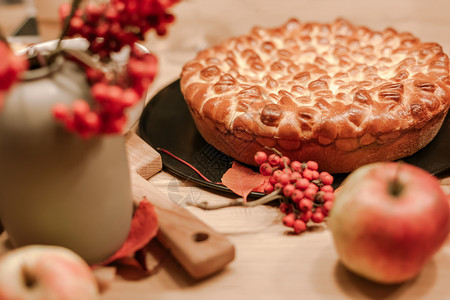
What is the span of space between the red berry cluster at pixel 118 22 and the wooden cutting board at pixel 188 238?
252mm

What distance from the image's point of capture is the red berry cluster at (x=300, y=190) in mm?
700

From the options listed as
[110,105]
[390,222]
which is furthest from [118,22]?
[390,222]

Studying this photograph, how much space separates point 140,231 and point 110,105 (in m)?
0.25

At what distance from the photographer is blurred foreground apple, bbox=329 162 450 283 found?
1.76 feet

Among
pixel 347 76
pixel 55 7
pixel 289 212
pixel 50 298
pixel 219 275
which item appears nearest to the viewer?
pixel 50 298

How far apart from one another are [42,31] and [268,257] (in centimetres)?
124

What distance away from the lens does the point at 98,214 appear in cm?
58

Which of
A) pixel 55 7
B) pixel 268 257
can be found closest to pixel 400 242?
pixel 268 257

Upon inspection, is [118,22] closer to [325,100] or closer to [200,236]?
[200,236]

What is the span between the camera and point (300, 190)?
0.71 m

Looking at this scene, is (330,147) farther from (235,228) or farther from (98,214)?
(98,214)

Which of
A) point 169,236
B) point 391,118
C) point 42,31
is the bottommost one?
point 42,31

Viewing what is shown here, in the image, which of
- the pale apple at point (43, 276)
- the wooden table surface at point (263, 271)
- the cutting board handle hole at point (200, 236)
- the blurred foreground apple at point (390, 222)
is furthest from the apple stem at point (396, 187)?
the pale apple at point (43, 276)

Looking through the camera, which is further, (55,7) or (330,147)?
(55,7)
